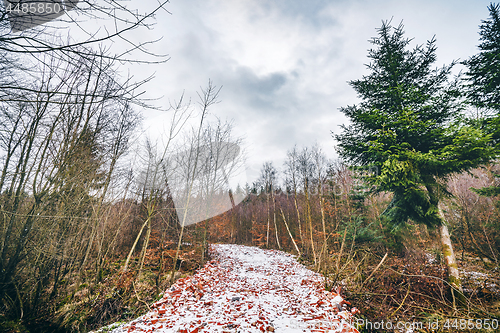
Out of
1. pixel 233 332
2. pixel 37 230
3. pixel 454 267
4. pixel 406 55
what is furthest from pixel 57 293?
pixel 406 55

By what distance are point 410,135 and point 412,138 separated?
12 cm

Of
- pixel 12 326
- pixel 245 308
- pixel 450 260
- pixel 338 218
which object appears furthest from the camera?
pixel 338 218

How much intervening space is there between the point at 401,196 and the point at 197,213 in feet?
32.7

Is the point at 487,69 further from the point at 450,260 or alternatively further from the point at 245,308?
the point at 245,308

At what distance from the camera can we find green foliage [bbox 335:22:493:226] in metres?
5.50

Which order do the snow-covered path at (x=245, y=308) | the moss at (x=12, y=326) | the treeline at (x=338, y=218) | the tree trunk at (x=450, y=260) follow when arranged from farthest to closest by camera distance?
the treeline at (x=338, y=218)
the tree trunk at (x=450, y=260)
the snow-covered path at (x=245, y=308)
the moss at (x=12, y=326)

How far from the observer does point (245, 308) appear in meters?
4.38

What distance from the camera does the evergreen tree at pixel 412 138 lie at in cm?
548

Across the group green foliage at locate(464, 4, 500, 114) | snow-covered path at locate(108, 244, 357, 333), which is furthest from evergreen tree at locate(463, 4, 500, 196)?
snow-covered path at locate(108, 244, 357, 333)

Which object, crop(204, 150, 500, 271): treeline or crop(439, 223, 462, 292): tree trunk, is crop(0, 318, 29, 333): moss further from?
crop(439, 223, 462, 292): tree trunk

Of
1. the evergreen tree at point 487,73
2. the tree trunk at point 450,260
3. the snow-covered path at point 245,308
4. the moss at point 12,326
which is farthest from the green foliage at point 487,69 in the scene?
the moss at point 12,326

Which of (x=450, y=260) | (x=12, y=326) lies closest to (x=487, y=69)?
(x=450, y=260)

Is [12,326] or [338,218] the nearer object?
[12,326]

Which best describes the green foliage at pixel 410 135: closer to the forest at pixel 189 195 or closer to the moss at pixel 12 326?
the forest at pixel 189 195
